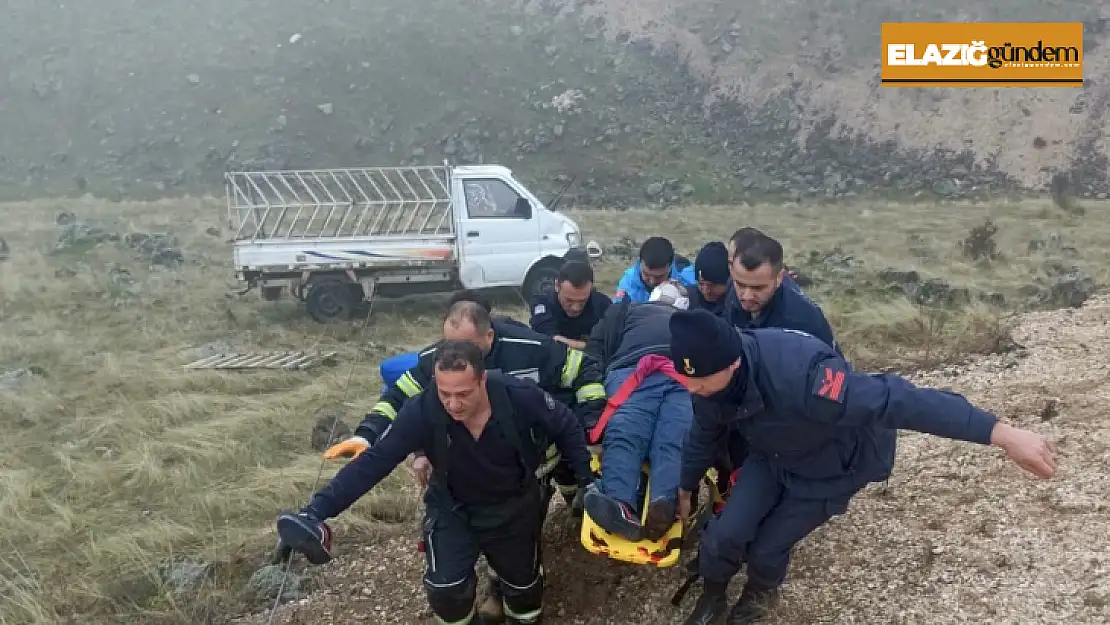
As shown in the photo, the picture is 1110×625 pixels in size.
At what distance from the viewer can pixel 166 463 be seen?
599 centimetres

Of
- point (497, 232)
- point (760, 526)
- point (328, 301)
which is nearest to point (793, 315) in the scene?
point (760, 526)

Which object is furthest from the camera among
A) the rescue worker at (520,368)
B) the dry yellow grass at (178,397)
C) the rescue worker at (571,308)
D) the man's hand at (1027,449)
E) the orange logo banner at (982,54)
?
the orange logo banner at (982,54)

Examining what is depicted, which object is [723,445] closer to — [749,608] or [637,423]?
[637,423]

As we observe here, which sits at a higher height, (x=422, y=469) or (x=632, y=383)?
(x=632, y=383)

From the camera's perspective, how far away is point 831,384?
2.73m

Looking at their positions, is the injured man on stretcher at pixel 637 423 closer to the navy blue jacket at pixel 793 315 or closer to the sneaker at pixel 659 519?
the sneaker at pixel 659 519

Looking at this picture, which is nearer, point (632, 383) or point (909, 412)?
point (909, 412)

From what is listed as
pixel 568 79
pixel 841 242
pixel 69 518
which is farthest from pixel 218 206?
pixel 69 518

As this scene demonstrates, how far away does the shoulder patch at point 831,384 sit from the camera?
107 inches

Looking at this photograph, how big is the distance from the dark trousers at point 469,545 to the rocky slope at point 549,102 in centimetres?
1922

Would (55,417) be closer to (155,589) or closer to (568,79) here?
(155,589)

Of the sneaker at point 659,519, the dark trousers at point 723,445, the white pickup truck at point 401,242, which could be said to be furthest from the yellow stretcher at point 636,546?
the white pickup truck at point 401,242

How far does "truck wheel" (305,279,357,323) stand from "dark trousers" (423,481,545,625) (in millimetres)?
7469

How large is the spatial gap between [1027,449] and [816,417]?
63 centimetres
